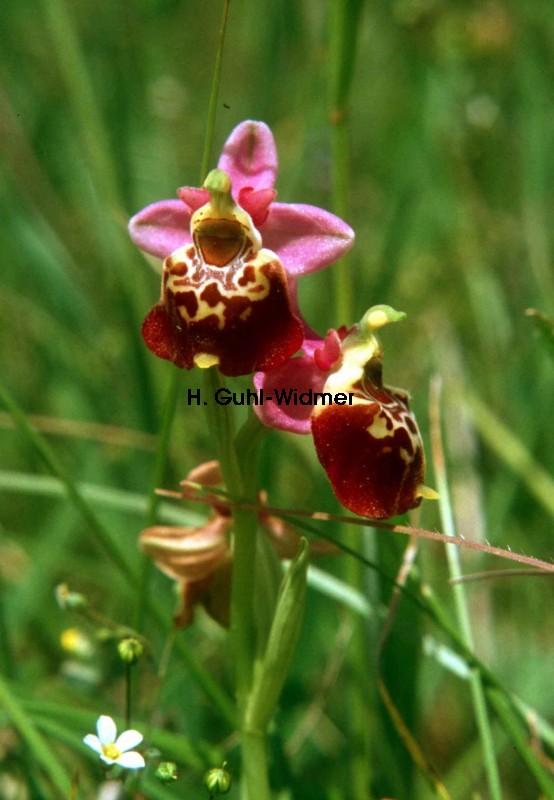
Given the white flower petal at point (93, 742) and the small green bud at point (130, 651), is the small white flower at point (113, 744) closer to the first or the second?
the white flower petal at point (93, 742)

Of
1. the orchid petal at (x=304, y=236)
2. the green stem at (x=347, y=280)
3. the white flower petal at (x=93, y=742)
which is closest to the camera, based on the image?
the white flower petal at (x=93, y=742)

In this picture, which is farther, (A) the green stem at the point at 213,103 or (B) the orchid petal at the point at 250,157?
(B) the orchid petal at the point at 250,157

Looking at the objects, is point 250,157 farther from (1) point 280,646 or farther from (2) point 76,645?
(2) point 76,645

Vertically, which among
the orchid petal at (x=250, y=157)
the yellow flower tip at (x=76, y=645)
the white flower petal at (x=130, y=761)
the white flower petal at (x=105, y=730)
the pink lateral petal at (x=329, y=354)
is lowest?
the yellow flower tip at (x=76, y=645)

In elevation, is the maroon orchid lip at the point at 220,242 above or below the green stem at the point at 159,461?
above

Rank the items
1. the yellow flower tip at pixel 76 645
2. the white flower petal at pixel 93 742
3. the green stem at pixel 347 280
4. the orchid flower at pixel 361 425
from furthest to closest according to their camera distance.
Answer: the yellow flower tip at pixel 76 645
the green stem at pixel 347 280
the orchid flower at pixel 361 425
the white flower petal at pixel 93 742

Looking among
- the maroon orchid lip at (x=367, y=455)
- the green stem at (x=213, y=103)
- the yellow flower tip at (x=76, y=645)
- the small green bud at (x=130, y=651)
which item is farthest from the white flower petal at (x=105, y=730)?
the green stem at (x=213, y=103)

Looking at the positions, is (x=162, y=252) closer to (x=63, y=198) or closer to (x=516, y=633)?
(x=516, y=633)

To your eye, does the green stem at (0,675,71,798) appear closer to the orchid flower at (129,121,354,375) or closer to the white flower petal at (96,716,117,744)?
the white flower petal at (96,716,117,744)

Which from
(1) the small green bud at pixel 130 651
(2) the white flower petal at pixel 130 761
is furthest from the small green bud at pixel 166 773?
(1) the small green bud at pixel 130 651

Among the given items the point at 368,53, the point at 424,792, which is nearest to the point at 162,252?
the point at 424,792
